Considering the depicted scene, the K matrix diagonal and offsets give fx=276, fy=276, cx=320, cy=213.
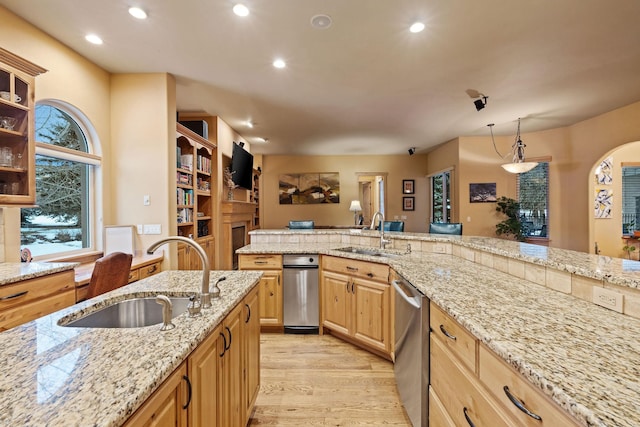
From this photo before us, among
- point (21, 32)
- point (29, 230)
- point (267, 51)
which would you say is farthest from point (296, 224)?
point (21, 32)

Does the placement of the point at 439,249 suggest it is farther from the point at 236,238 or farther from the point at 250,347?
the point at 236,238

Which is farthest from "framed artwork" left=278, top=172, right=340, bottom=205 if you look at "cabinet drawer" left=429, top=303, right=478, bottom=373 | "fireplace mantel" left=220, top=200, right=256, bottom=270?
"cabinet drawer" left=429, top=303, right=478, bottom=373

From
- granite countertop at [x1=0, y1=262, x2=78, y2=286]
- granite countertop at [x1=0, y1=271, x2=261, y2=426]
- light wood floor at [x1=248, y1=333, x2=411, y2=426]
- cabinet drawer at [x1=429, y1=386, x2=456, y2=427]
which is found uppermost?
granite countertop at [x1=0, y1=262, x2=78, y2=286]

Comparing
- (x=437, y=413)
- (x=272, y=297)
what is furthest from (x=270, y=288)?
(x=437, y=413)

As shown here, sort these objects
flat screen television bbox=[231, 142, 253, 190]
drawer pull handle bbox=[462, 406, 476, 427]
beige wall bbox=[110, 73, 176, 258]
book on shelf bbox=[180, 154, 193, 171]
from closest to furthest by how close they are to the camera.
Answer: drawer pull handle bbox=[462, 406, 476, 427], beige wall bbox=[110, 73, 176, 258], book on shelf bbox=[180, 154, 193, 171], flat screen television bbox=[231, 142, 253, 190]

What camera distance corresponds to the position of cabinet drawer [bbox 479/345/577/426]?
2.23 feet

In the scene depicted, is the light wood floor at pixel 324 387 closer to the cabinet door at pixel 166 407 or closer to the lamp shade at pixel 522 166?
the cabinet door at pixel 166 407

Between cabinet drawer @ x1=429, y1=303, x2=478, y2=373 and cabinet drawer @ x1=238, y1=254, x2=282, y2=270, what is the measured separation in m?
1.83

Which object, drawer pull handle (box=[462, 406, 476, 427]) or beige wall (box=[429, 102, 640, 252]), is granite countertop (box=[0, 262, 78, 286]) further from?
beige wall (box=[429, 102, 640, 252])

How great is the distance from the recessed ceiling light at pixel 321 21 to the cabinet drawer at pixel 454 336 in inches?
91.3

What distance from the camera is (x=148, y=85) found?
10.6 feet

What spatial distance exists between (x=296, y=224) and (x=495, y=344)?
12.8ft

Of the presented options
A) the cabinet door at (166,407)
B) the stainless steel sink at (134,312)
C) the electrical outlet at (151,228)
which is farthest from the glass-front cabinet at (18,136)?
the cabinet door at (166,407)

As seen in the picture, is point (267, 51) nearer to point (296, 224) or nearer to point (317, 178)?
point (296, 224)
